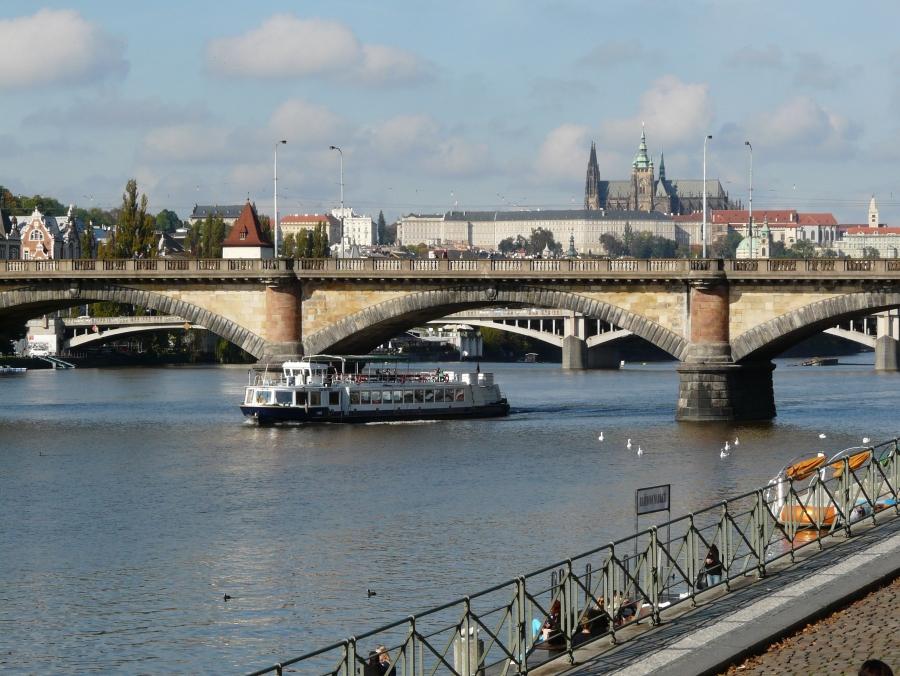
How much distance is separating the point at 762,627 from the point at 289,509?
101 ft

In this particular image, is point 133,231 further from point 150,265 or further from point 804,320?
point 804,320

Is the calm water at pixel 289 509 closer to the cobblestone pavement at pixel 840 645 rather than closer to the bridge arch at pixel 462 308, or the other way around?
the bridge arch at pixel 462 308

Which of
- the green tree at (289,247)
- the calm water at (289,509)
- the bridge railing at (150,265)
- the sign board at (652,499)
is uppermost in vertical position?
the green tree at (289,247)

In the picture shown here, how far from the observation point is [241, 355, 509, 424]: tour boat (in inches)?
3292

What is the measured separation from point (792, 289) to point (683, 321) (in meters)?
5.69

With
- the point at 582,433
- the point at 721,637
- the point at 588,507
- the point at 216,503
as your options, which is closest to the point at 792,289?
the point at 582,433

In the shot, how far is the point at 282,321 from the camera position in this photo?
8712cm

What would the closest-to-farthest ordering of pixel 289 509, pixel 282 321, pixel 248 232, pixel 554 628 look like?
pixel 554 628, pixel 289 509, pixel 282 321, pixel 248 232

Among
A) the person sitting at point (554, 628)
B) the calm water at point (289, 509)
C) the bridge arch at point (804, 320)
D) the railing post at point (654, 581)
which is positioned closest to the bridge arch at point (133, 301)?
the calm water at point (289, 509)

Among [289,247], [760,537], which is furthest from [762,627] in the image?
[289,247]

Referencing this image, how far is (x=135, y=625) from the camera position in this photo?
35.8 m

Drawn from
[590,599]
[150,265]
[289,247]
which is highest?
[289,247]

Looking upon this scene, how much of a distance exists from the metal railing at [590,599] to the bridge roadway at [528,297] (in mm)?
39021

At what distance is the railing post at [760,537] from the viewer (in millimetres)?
29250
